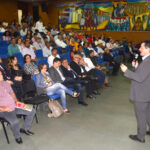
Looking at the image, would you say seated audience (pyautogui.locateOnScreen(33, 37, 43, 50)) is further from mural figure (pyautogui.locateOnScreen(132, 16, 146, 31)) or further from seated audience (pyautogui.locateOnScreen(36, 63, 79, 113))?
mural figure (pyautogui.locateOnScreen(132, 16, 146, 31))

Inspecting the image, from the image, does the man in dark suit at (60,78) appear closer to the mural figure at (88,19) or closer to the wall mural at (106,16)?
the wall mural at (106,16)

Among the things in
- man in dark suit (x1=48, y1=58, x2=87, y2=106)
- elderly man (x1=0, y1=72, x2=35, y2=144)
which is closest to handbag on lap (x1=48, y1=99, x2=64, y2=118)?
man in dark suit (x1=48, y1=58, x2=87, y2=106)

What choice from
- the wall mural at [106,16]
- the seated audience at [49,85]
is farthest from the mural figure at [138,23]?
the seated audience at [49,85]

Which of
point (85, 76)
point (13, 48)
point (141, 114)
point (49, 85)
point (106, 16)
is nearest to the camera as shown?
point (141, 114)

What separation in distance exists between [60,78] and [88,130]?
4.86 ft

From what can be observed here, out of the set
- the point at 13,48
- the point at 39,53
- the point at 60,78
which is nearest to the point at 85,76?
the point at 60,78

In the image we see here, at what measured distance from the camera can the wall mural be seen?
11.9 meters

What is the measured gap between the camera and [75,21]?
13.9m

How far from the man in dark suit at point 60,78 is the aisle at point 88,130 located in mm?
379

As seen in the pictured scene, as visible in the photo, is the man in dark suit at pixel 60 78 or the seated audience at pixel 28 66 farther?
the seated audience at pixel 28 66

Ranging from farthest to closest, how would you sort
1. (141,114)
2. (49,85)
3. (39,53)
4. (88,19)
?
(88,19), (39,53), (49,85), (141,114)

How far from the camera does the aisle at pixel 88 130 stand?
285cm

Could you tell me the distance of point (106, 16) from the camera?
1288 centimetres

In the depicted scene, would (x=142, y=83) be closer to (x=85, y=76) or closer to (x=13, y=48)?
(x=85, y=76)
